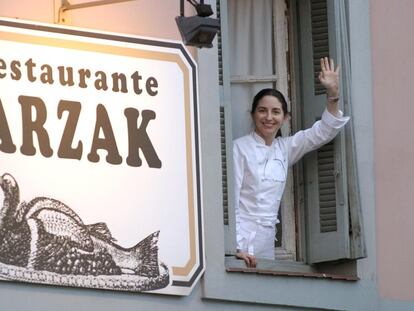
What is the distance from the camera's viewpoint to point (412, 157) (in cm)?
1546

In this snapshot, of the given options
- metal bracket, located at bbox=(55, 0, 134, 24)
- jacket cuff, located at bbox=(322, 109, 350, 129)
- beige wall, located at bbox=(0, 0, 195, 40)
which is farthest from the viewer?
jacket cuff, located at bbox=(322, 109, 350, 129)

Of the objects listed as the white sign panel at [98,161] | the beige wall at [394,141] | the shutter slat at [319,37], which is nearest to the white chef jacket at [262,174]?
the shutter slat at [319,37]

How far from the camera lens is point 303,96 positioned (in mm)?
15508

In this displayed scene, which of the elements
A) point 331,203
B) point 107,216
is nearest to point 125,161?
point 107,216

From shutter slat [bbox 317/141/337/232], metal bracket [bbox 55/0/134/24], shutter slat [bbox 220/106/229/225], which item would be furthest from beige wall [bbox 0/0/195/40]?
shutter slat [bbox 317/141/337/232]

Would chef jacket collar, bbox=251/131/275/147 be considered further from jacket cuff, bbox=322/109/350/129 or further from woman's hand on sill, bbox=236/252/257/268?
woman's hand on sill, bbox=236/252/257/268

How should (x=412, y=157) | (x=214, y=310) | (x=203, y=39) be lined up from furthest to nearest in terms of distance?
(x=412, y=157) → (x=214, y=310) → (x=203, y=39)

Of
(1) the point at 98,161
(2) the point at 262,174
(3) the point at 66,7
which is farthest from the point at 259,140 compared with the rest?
(3) the point at 66,7

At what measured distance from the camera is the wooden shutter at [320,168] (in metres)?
15.1

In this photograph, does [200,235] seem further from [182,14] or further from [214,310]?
[182,14]

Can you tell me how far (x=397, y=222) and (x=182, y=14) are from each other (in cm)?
234

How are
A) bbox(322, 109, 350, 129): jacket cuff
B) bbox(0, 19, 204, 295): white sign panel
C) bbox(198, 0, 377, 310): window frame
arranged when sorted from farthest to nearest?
bbox(322, 109, 350, 129): jacket cuff, bbox(198, 0, 377, 310): window frame, bbox(0, 19, 204, 295): white sign panel

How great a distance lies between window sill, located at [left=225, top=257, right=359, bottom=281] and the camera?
1459 centimetres

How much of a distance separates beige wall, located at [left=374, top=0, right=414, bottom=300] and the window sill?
37cm
